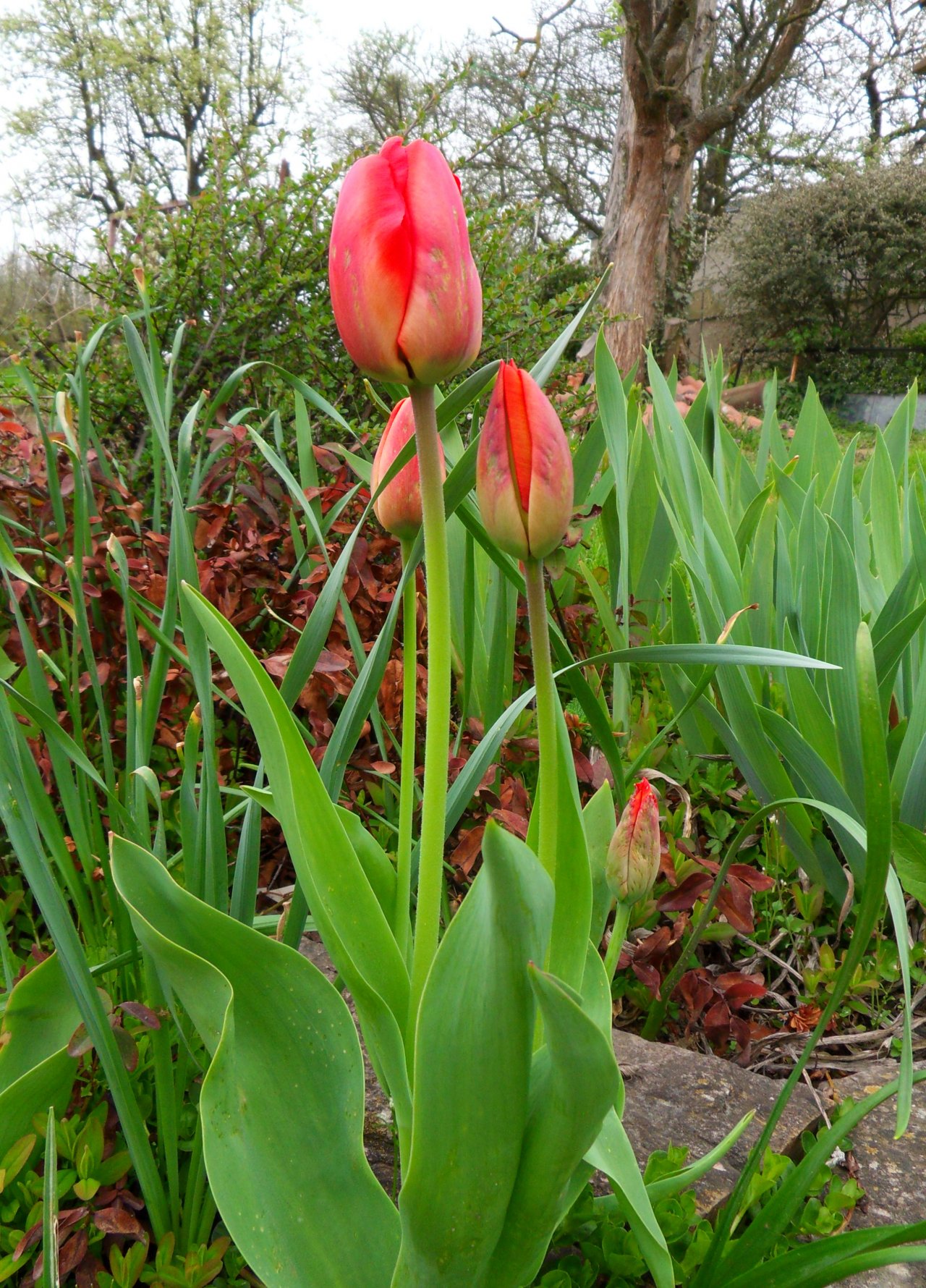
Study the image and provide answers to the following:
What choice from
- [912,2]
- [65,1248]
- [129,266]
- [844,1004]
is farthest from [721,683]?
[912,2]

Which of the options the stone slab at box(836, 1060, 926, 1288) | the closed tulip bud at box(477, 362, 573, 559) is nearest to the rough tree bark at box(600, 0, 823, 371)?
the stone slab at box(836, 1060, 926, 1288)

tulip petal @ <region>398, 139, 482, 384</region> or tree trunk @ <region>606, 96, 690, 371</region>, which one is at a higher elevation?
tree trunk @ <region>606, 96, 690, 371</region>

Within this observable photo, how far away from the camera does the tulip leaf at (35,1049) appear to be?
799 mm

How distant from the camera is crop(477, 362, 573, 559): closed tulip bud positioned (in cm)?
61

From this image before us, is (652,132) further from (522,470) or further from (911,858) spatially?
(522,470)

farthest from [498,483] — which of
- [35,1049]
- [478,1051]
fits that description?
[35,1049]

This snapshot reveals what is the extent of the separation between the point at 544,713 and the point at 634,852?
0.23 meters

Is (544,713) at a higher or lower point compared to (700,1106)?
higher

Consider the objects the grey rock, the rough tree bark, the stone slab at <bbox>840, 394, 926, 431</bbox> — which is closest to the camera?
the grey rock

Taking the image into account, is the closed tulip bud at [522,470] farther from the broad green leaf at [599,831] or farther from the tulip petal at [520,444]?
the broad green leaf at [599,831]

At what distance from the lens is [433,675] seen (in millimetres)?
622

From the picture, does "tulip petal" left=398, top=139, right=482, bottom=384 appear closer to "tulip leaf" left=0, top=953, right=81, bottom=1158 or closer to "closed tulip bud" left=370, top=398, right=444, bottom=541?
"closed tulip bud" left=370, top=398, right=444, bottom=541

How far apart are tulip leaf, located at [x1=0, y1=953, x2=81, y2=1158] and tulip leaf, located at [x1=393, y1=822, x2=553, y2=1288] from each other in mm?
404

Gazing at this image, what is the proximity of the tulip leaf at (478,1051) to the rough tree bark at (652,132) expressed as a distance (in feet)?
17.3
